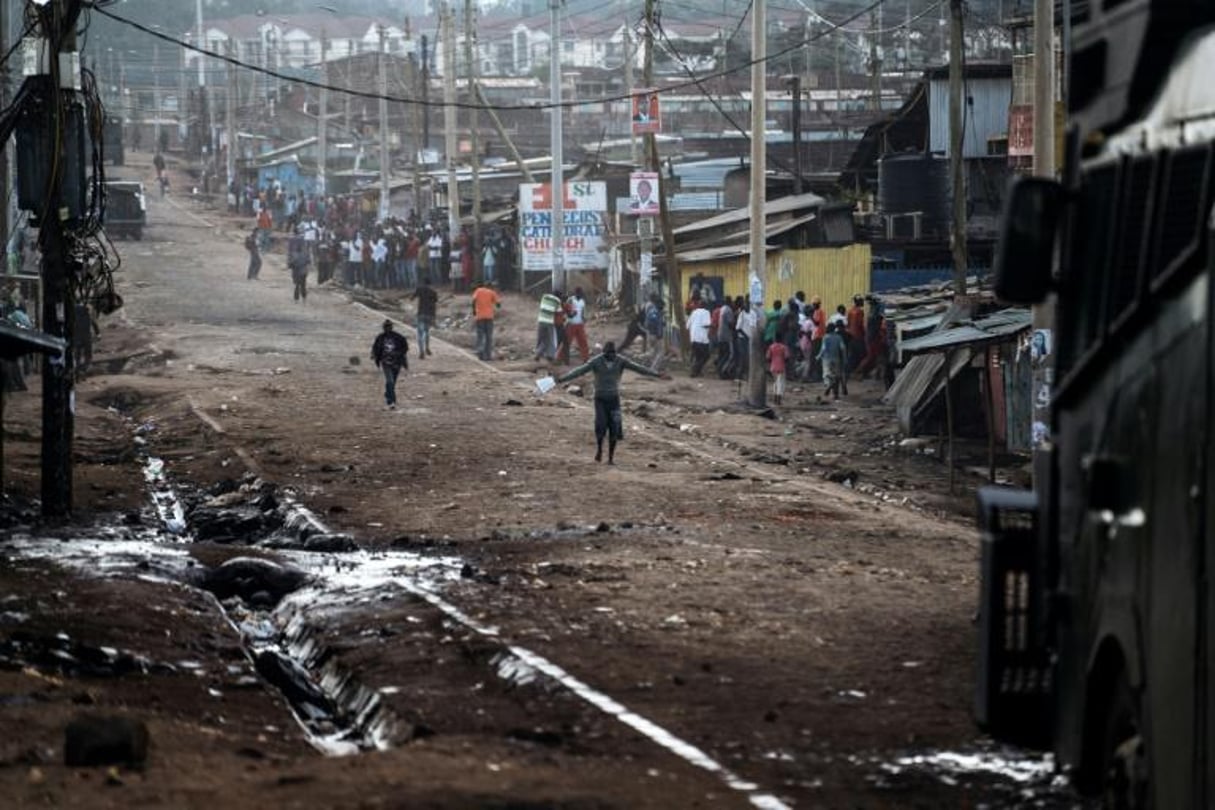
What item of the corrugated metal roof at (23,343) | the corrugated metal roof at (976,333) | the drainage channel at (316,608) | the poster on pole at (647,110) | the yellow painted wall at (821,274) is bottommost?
the drainage channel at (316,608)

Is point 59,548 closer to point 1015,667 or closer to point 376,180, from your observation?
point 1015,667

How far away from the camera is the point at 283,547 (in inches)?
778

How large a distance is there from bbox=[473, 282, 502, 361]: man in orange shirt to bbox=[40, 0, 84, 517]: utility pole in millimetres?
21046

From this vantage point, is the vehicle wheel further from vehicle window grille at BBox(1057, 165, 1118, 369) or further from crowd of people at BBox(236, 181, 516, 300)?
crowd of people at BBox(236, 181, 516, 300)

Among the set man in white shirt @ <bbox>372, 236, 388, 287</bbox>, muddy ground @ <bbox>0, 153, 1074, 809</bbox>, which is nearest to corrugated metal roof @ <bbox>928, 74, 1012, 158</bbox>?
muddy ground @ <bbox>0, 153, 1074, 809</bbox>

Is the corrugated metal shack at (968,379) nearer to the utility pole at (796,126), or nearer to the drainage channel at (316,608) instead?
the drainage channel at (316,608)

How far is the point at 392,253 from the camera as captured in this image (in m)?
61.2

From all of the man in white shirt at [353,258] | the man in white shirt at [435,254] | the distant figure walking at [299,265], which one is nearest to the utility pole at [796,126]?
the man in white shirt at [435,254]

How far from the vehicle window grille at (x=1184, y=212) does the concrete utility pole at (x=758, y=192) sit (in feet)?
84.0

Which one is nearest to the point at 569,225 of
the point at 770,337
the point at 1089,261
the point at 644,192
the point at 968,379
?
the point at 644,192

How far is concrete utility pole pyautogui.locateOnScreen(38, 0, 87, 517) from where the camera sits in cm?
1961

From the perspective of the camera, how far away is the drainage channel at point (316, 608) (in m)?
11.7

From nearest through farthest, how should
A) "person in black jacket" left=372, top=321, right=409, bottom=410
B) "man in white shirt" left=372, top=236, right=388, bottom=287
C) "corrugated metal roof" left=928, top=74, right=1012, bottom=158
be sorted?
"person in black jacket" left=372, top=321, right=409, bottom=410 → "corrugated metal roof" left=928, top=74, right=1012, bottom=158 → "man in white shirt" left=372, top=236, right=388, bottom=287

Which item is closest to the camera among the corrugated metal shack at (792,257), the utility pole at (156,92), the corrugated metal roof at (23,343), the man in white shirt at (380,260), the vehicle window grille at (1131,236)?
the vehicle window grille at (1131,236)
